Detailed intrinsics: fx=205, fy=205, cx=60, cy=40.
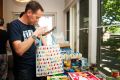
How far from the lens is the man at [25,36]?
1.70m

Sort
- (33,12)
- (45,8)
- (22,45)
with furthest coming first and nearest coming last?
(45,8) → (33,12) → (22,45)

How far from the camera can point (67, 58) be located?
103 inches

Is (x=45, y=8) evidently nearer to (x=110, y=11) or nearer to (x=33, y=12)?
(x=110, y=11)

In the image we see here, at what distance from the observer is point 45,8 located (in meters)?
5.73

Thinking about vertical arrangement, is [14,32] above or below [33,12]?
below

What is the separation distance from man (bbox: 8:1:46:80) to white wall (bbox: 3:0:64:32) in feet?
12.8

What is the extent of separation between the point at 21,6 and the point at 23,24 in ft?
13.1

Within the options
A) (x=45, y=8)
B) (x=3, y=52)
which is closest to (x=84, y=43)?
(x=3, y=52)

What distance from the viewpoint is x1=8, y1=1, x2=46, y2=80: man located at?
67.1 inches

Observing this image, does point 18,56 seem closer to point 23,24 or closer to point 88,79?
point 23,24

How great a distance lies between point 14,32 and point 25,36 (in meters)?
0.12

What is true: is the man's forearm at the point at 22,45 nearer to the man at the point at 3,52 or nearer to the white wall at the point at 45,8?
the man at the point at 3,52

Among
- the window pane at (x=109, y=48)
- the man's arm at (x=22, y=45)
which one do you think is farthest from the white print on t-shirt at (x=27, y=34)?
the window pane at (x=109, y=48)

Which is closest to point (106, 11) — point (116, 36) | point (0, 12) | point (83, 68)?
point (116, 36)
